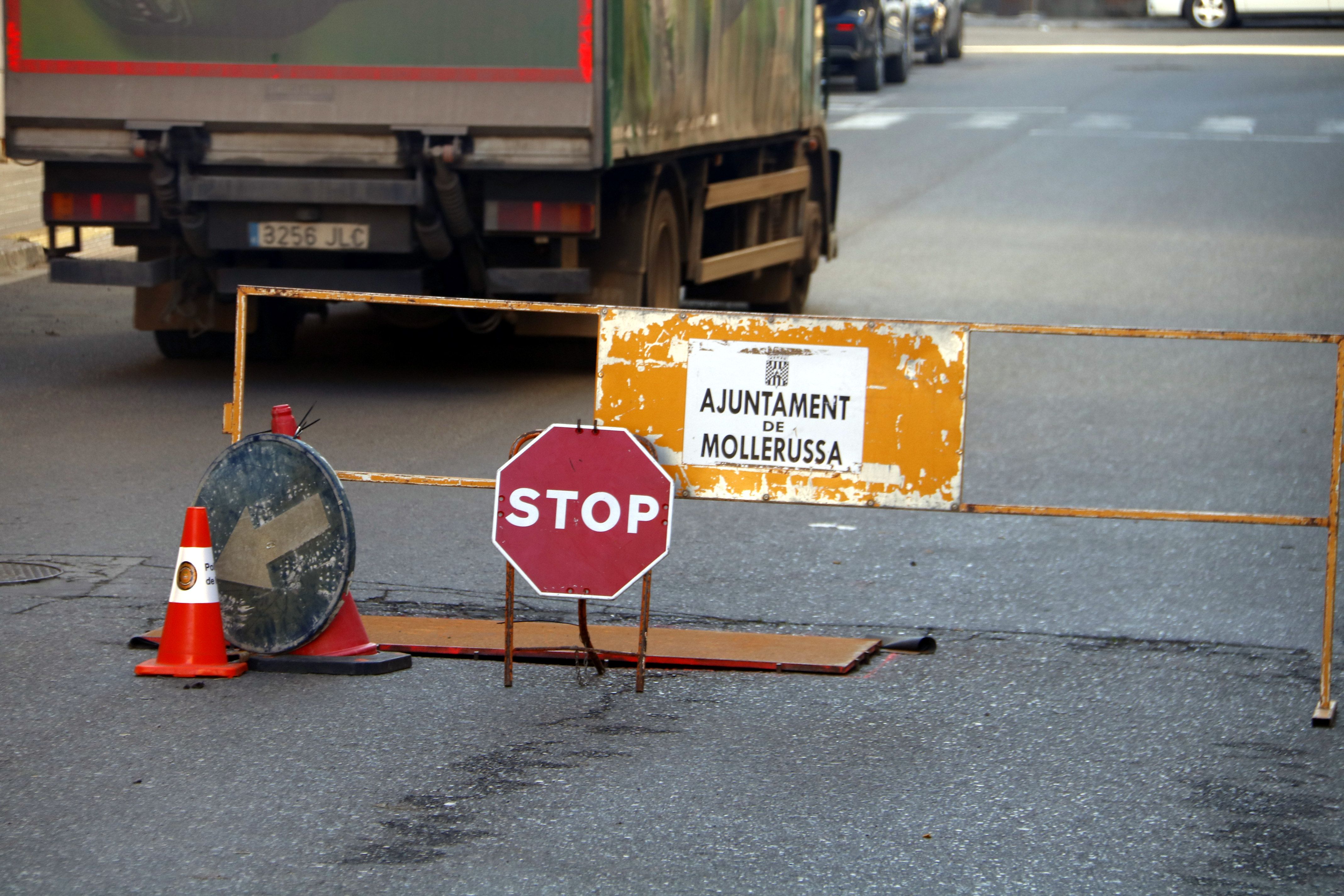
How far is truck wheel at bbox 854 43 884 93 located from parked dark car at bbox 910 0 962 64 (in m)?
3.93

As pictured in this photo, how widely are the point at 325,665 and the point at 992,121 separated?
Result: 25947 mm

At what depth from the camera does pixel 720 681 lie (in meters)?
5.82

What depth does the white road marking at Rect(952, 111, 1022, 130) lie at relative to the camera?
29.4 metres

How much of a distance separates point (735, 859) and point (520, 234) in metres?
6.70

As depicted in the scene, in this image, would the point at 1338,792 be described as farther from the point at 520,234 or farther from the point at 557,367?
the point at 557,367

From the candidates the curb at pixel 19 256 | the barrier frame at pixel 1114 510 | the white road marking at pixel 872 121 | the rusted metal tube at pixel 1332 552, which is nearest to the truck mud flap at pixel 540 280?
the barrier frame at pixel 1114 510

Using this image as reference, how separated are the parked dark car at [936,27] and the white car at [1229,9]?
6719 mm

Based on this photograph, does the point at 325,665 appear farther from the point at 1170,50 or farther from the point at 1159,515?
the point at 1170,50

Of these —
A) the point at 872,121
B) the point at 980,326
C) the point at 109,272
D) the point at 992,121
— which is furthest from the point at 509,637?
the point at 872,121

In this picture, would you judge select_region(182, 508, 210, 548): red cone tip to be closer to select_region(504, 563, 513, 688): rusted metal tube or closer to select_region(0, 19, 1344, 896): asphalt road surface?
select_region(0, 19, 1344, 896): asphalt road surface

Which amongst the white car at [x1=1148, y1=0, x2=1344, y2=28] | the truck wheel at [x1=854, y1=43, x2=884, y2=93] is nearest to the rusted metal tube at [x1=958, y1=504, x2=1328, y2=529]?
the truck wheel at [x1=854, y1=43, x2=884, y2=93]

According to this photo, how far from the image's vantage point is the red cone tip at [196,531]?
571 cm

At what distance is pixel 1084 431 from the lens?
1038 cm

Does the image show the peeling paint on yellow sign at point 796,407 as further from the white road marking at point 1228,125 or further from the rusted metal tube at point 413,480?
the white road marking at point 1228,125
